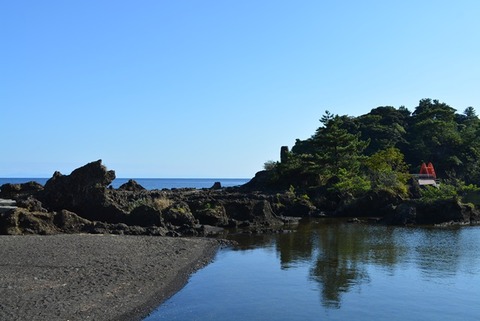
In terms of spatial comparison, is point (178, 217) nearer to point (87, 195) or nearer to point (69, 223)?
point (87, 195)

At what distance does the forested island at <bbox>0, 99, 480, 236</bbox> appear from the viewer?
34.9 m

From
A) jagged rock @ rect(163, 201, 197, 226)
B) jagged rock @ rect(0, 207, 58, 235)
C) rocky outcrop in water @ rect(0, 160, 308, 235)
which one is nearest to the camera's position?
jagged rock @ rect(0, 207, 58, 235)

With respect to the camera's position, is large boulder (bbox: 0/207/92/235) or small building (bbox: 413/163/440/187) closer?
large boulder (bbox: 0/207/92/235)

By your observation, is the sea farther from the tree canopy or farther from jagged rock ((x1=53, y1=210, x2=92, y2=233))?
the tree canopy

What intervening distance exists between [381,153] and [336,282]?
48829mm

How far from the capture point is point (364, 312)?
15945 mm

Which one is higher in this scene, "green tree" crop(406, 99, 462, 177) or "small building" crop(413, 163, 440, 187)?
"green tree" crop(406, 99, 462, 177)

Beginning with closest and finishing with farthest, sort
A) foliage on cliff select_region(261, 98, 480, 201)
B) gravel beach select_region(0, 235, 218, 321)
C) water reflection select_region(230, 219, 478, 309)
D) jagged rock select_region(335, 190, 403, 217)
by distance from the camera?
gravel beach select_region(0, 235, 218, 321) → water reflection select_region(230, 219, 478, 309) → jagged rock select_region(335, 190, 403, 217) → foliage on cliff select_region(261, 98, 480, 201)

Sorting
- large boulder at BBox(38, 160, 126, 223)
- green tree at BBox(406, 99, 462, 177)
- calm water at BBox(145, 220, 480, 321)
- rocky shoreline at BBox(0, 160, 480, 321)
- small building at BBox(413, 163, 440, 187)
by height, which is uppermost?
green tree at BBox(406, 99, 462, 177)

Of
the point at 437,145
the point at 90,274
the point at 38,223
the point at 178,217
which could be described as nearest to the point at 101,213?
the point at 178,217

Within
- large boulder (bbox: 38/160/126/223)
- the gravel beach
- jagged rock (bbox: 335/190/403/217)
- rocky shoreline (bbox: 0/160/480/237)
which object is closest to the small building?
jagged rock (bbox: 335/190/403/217)

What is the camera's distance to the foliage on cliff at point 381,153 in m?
60.4

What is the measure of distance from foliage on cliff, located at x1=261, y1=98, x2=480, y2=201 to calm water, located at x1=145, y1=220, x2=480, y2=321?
25568mm

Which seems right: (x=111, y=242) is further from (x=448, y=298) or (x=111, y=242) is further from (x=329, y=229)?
(x=329, y=229)
